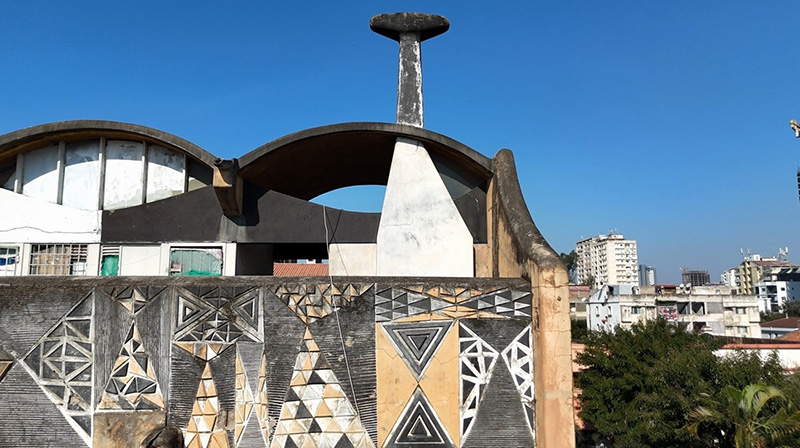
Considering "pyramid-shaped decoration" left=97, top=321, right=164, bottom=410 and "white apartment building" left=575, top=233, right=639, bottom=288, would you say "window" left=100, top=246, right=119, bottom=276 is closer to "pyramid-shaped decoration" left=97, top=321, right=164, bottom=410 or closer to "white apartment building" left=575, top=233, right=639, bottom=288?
"pyramid-shaped decoration" left=97, top=321, right=164, bottom=410

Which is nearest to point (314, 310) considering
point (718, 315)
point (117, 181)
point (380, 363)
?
point (380, 363)

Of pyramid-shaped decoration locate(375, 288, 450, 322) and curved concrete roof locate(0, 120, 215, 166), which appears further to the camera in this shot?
curved concrete roof locate(0, 120, 215, 166)

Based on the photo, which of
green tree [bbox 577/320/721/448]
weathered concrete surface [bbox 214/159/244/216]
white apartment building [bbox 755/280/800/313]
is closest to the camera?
weathered concrete surface [bbox 214/159/244/216]

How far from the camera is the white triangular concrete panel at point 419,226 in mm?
11875

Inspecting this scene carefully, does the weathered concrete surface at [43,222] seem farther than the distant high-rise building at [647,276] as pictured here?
No

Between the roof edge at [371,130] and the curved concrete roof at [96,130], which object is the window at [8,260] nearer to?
the curved concrete roof at [96,130]

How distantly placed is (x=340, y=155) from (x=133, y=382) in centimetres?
748

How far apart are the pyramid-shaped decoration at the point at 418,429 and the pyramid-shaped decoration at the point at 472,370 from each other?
14.4 inches

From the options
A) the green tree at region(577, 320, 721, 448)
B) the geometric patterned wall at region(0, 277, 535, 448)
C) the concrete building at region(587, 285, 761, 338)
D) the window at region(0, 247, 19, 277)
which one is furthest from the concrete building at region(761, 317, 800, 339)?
the window at region(0, 247, 19, 277)

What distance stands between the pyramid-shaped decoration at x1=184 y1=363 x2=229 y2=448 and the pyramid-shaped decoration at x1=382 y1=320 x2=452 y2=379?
2875 mm

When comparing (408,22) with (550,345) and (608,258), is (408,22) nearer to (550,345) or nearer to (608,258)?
(550,345)

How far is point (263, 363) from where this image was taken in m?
8.24

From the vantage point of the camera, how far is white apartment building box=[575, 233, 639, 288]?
406 ft

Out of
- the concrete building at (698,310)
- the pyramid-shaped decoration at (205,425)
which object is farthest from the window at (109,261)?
the concrete building at (698,310)
